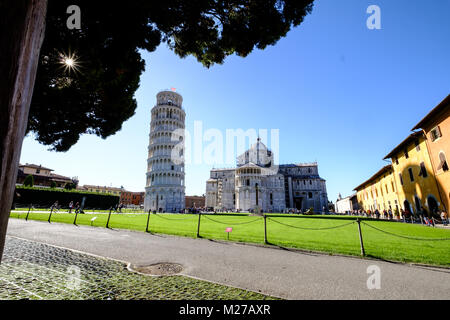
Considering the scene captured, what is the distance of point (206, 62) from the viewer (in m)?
8.14

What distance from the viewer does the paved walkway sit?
13.3ft

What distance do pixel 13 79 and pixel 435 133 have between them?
88.8 ft

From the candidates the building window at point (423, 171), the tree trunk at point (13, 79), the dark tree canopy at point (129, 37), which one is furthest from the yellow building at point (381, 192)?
the tree trunk at point (13, 79)

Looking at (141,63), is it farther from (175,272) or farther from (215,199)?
(215,199)

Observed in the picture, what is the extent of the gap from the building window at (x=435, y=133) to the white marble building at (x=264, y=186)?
148ft

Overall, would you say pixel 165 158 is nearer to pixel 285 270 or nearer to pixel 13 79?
pixel 285 270

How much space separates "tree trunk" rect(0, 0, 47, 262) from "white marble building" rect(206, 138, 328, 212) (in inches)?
2379

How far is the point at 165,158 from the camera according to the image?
5228 centimetres

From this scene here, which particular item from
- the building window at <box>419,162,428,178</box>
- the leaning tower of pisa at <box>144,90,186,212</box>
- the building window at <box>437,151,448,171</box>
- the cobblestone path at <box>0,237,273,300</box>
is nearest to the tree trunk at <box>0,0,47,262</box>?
the cobblestone path at <box>0,237,273,300</box>

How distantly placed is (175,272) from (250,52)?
24.8 ft

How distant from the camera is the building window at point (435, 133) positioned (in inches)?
699

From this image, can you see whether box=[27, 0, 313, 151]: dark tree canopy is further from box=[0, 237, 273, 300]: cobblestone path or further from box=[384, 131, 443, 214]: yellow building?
box=[384, 131, 443, 214]: yellow building

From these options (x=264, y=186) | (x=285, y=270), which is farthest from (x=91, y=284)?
(x=264, y=186)

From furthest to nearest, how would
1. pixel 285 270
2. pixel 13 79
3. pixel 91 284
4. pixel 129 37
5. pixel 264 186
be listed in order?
pixel 264 186, pixel 129 37, pixel 285 270, pixel 91 284, pixel 13 79
